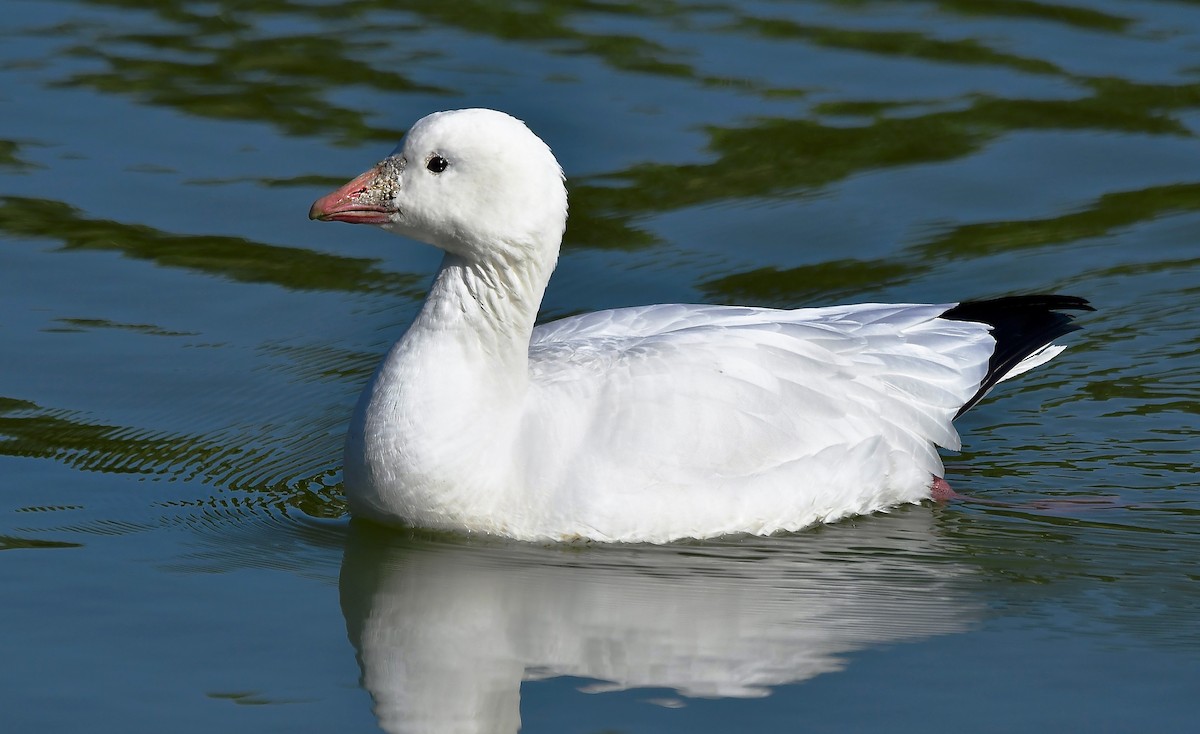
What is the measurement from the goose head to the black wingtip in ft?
7.90

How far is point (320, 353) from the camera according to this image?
9391mm

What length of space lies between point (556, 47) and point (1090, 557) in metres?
6.89

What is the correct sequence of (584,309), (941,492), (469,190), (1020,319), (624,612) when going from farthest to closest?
(584,309) → (1020,319) → (941,492) → (469,190) → (624,612)

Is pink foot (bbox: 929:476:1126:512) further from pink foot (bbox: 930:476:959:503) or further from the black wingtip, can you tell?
the black wingtip

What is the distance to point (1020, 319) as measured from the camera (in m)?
8.74

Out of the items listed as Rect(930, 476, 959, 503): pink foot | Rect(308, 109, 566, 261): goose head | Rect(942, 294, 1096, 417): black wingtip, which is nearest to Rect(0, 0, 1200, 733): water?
Rect(930, 476, 959, 503): pink foot

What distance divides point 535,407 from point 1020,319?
263 centimetres

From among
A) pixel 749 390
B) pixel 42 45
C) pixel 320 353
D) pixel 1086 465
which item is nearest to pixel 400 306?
pixel 320 353

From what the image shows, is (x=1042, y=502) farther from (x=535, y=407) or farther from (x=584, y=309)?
(x=584, y=309)

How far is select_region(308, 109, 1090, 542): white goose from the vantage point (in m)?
7.18

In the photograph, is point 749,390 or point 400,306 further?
point 400,306

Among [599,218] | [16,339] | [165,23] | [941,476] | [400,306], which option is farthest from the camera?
[165,23]

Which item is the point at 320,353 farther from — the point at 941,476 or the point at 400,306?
the point at 941,476

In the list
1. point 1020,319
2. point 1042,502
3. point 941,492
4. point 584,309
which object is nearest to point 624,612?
point 941,492
